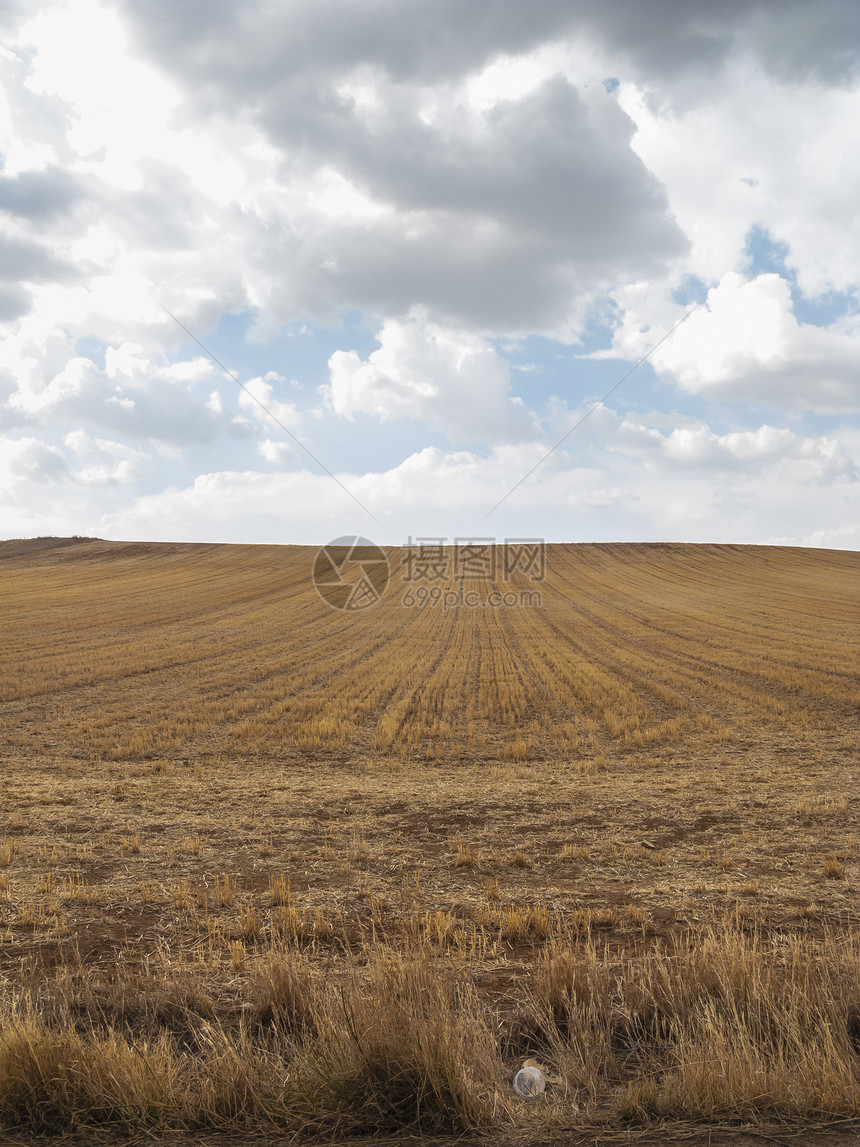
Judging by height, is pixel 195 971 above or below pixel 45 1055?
below

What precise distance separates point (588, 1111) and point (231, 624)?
36.6 meters

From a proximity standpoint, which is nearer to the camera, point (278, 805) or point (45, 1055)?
point (45, 1055)

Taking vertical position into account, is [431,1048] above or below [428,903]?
above

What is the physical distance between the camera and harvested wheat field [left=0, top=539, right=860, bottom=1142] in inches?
144

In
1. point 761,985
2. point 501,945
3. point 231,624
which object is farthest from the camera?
point 231,624

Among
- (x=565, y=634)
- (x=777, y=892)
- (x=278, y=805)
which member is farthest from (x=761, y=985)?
(x=565, y=634)

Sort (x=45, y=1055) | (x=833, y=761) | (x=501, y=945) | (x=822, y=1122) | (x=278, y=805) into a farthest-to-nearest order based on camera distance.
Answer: (x=833, y=761) < (x=278, y=805) < (x=501, y=945) < (x=45, y=1055) < (x=822, y=1122)

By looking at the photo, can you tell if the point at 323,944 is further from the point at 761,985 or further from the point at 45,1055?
the point at 761,985

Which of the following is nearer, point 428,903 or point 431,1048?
point 431,1048

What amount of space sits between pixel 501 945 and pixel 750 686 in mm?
18239

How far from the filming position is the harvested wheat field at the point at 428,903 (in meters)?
3.65

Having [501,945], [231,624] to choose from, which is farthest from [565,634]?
[501,945]

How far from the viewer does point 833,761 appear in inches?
529

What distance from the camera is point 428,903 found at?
693 centimetres
